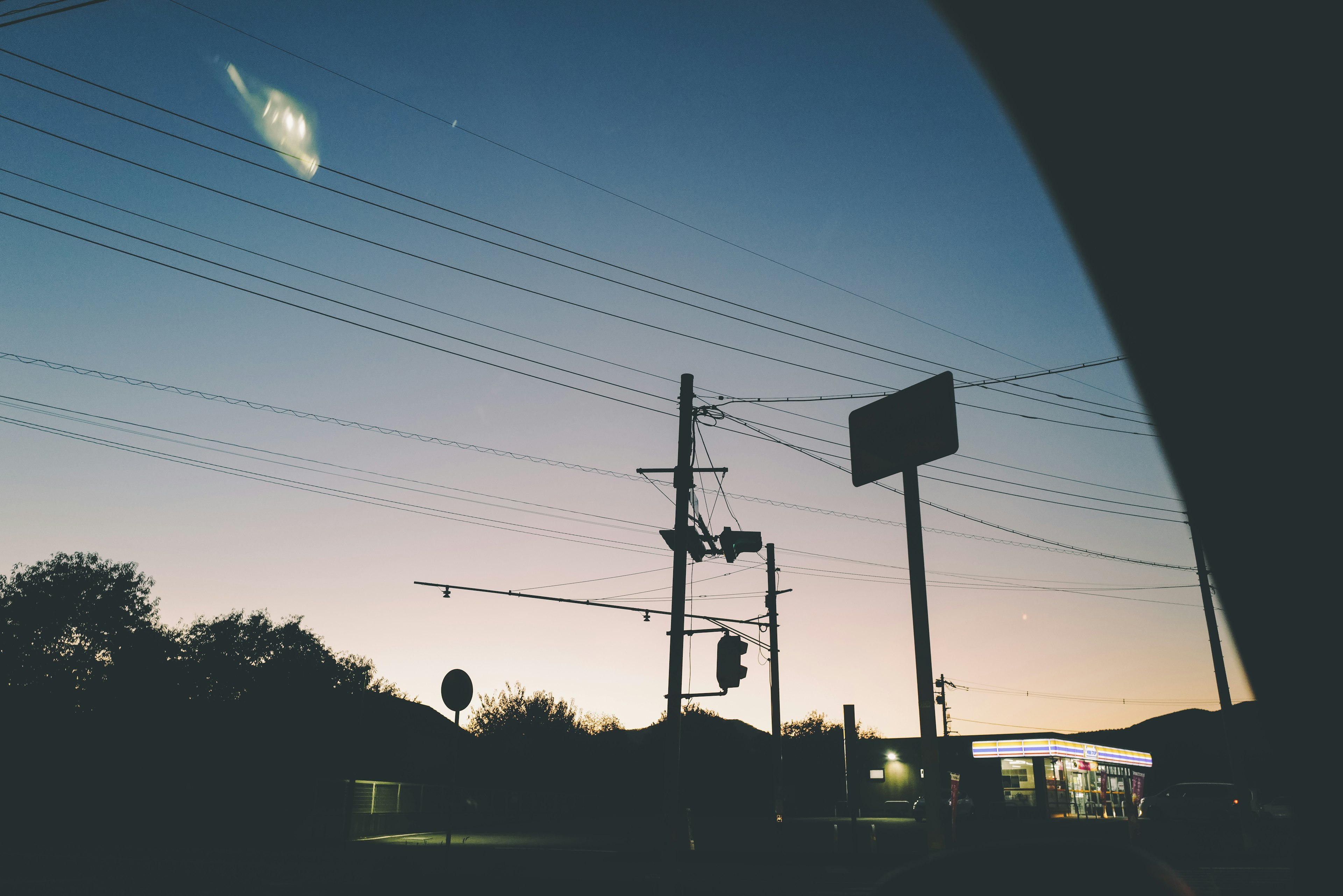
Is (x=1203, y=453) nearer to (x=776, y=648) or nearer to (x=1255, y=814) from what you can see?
(x=776, y=648)

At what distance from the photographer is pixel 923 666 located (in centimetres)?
778

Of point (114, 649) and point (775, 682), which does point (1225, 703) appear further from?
point (114, 649)

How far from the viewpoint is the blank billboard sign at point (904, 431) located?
317 inches

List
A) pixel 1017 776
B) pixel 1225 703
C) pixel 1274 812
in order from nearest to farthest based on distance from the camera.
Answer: pixel 1225 703 → pixel 1274 812 → pixel 1017 776

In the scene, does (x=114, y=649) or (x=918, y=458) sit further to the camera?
(x=114, y=649)

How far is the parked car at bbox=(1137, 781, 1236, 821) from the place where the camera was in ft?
103

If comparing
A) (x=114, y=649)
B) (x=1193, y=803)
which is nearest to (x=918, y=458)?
(x=1193, y=803)

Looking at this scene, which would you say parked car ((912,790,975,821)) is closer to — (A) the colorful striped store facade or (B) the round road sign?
(A) the colorful striped store facade

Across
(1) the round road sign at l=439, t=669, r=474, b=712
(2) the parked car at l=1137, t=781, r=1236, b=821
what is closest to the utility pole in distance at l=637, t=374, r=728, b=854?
(1) the round road sign at l=439, t=669, r=474, b=712

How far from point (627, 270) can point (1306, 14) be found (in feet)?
45.6

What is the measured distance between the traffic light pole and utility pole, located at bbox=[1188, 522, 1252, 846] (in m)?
14.5

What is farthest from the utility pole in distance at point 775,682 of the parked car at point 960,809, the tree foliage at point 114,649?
the tree foliage at point 114,649

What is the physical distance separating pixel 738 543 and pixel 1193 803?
29165 mm

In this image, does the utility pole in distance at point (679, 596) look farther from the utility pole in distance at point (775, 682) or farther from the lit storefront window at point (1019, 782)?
the lit storefront window at point (1019, 782)
